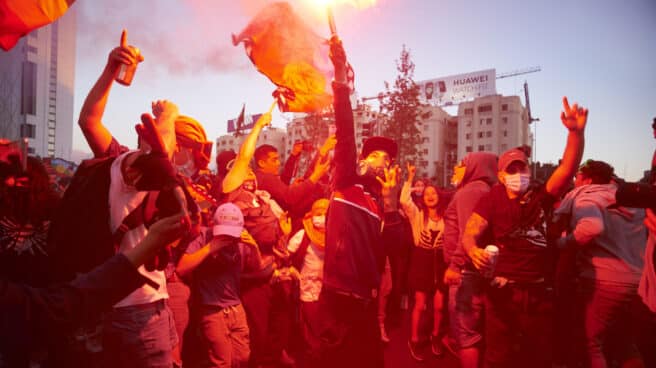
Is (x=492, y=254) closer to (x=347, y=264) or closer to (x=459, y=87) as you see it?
(x=347, y=264)

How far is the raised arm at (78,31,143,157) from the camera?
255 cm

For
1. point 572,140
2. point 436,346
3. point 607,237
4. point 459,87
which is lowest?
point 436,346

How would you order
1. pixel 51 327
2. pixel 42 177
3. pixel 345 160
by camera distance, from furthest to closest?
pixel 42 177, pixel 345 160, pixel 51 327

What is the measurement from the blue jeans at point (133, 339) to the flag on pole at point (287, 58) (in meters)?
2.83

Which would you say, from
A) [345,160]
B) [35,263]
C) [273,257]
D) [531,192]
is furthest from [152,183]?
[531,192]

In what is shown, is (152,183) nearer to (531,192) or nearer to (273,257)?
(273,257)

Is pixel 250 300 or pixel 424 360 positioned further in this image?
pixel 424 360

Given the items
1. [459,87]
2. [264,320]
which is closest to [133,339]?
[264,320]

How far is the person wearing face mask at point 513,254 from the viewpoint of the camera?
4.22 meters

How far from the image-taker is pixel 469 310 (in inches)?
181

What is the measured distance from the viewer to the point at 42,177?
461 centimetres

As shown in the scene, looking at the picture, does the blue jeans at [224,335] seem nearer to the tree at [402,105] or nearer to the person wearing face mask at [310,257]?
the person wearing face mask at [310,257]

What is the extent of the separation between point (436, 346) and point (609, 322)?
2.61 metres

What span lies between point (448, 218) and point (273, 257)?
223 cm
